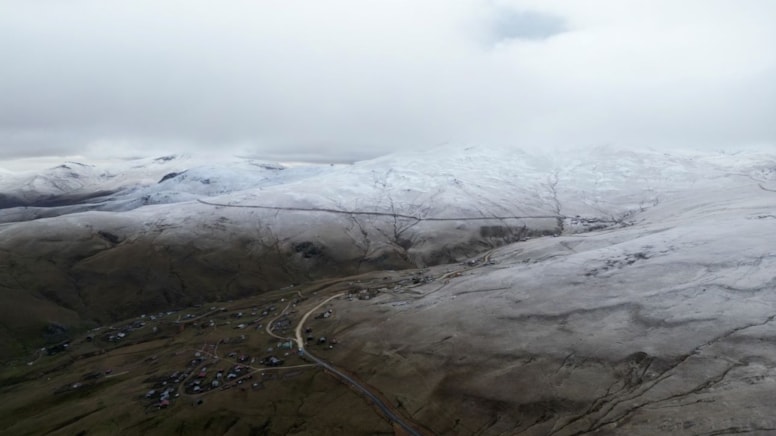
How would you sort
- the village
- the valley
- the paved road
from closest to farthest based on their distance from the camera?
the valley
the paved road
the village

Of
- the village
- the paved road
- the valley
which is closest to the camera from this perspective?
the valley

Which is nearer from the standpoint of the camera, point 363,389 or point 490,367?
point 490,367

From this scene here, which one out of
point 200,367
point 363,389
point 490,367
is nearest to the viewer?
point 490,367

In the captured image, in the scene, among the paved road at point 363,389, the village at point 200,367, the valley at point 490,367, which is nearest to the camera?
the valley at point 490,367

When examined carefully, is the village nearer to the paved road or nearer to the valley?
the valley

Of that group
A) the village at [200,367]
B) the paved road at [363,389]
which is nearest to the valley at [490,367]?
the paved road at [363,389]

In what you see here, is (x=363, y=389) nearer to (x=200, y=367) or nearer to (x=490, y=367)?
(x=490, y=367)

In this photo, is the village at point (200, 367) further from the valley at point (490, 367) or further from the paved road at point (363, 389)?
the paved road at point (363, 389)

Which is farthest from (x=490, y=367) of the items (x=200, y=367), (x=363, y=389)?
(x=200, y=367)

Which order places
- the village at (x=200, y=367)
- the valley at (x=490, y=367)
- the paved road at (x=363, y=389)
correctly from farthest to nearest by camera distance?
1. the village at (x=200, y=367)
2. the paved road at (x=363, y=389)
3. the valley at (x=490, y=367)

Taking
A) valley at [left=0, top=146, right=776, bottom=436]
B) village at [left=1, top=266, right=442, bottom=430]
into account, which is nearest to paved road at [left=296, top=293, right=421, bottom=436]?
valley at [left=0, top=146, right=776, bottom=436]

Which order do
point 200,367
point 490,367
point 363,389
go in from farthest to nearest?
point 200,367
point 363,389
point 490,367

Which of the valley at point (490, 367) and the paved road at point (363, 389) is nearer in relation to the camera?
the valley at point (490, 367)
